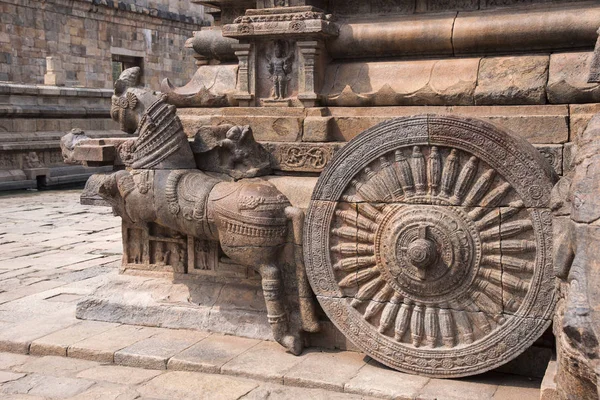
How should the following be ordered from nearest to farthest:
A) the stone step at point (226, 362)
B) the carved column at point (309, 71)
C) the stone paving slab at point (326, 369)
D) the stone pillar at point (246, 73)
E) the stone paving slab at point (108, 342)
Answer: the stone step at point (226, 362) → the stone paving slab at point (326, 369) → the stone paving slab at point (108, 342) → the carved column at point (309, 71) → the stone pillar at point (246, 73)

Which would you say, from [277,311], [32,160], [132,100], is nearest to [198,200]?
[277,311]

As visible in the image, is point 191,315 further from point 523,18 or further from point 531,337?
point 523,18

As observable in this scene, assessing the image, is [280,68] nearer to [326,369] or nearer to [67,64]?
[326,369]

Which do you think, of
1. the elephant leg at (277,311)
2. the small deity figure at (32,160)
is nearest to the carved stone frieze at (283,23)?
the elephant leg at (277,311)

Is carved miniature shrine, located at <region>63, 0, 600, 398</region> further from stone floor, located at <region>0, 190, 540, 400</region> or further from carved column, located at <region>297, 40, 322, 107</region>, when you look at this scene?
stone floor, located at <region>0, 190, 540, 400</region>

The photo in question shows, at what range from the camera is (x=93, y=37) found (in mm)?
22828

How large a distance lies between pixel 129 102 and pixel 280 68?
1.08m

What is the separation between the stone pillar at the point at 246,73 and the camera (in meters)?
5.16

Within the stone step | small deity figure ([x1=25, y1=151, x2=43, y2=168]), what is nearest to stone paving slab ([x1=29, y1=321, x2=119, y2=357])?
the stone step

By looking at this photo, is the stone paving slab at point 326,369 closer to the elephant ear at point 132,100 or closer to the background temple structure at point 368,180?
the background temple structure at point 368,180

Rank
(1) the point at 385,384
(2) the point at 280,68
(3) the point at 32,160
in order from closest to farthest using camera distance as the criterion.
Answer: (1) the point at 385,384 < (2) the point at 280,68 < (3) the point at 32,160

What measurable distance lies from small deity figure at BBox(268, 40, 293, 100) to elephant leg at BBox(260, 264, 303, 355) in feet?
4.12

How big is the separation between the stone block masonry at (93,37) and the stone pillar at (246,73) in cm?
1645

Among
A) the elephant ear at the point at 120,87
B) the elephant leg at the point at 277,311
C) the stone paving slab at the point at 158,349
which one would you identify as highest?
the elephant ear at the point at 120,87
